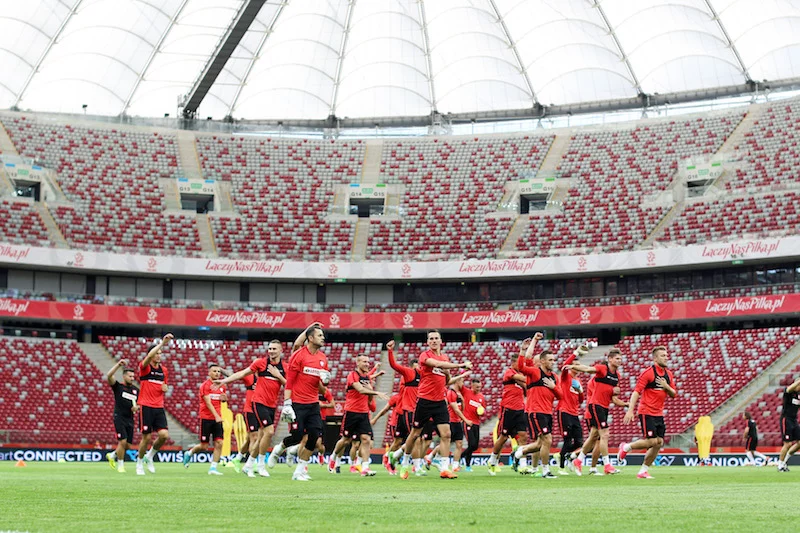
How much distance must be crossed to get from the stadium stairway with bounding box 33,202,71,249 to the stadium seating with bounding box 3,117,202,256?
0.33 metres

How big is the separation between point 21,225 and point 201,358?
12.9 meters

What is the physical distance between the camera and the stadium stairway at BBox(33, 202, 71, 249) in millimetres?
58562

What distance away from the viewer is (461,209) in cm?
6391

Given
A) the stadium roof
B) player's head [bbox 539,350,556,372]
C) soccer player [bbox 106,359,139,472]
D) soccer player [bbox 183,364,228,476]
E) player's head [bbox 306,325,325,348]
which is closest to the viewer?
player's head [bbox 306,325,325,348]

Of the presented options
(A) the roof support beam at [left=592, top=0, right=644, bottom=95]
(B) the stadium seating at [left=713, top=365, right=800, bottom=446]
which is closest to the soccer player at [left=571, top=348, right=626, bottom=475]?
(B) the stadium seating at [left=713, top=365, right=800, bottom=446]

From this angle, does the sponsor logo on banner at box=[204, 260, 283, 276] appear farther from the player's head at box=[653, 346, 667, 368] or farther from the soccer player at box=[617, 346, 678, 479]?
the player's head at box=[653, 346, 667, 368]

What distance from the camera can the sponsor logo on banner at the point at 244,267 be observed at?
6050 centimetres

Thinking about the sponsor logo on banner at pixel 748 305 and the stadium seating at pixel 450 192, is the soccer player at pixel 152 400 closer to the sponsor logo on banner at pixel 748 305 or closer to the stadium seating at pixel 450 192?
the sponsor logo on banner at pixel 748 305

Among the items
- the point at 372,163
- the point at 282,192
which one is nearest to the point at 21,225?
the point at 282,192

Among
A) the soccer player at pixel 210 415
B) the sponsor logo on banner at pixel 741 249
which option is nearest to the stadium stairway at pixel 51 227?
the sponsor logo on banner at pixel 741 249

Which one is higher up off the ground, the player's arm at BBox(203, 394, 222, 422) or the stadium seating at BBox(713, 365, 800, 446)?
the player's arm at BBox(203, 394, 222, 422)

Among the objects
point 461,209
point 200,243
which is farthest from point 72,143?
point 461,209

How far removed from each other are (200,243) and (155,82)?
1070cm

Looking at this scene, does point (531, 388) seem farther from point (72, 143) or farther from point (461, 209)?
point (72, 143)
